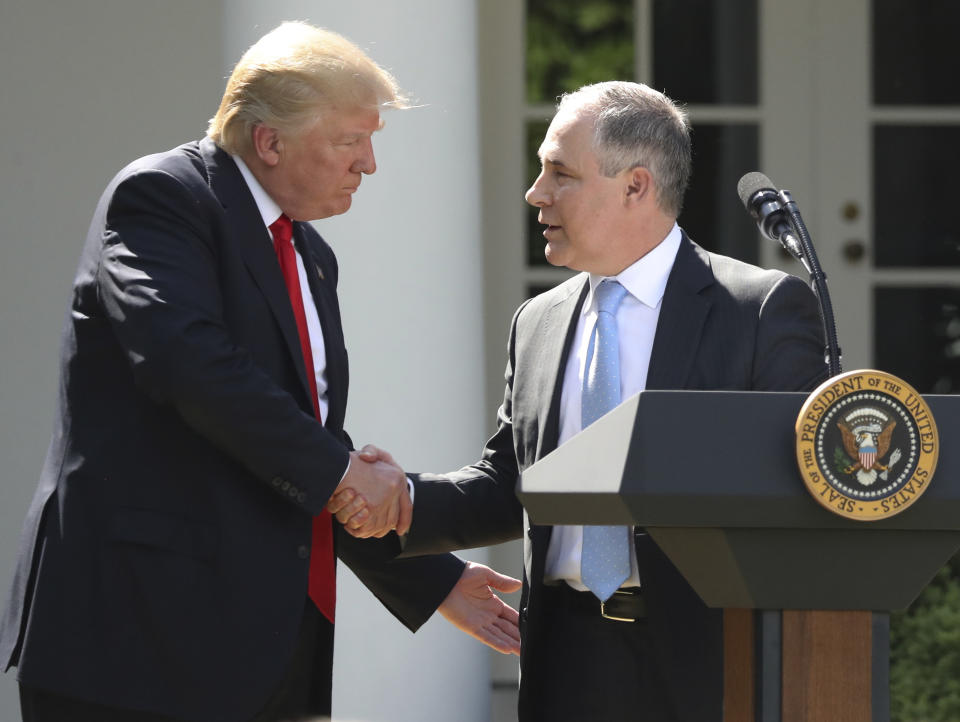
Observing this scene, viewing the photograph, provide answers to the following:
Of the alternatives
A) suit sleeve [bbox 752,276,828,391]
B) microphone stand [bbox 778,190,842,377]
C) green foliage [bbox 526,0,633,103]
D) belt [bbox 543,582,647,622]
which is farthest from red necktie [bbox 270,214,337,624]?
green foliage [bbox 526,0,633,103]

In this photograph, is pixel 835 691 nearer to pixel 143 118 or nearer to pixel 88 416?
pixel 88 416

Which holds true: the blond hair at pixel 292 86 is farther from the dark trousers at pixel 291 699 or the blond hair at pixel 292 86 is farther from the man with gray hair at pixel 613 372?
the dark trousers at pixel 291 699

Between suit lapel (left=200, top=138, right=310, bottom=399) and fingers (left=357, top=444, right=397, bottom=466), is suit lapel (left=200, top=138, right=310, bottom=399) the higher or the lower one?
the higher one

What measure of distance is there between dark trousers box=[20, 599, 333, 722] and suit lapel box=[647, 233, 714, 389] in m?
0.79

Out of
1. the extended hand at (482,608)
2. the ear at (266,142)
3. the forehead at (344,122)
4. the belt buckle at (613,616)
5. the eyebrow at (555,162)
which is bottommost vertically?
the extended hand at (482,608)

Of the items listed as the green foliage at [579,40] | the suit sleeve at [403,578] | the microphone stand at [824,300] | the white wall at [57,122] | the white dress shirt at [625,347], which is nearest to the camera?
the microphone stand at [824,300]

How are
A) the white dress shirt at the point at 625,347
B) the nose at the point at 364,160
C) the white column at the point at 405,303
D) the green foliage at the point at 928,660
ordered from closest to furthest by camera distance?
the white dress shirt at the point at 625,347 → the nose at the point at 364,160 → the white column at the point at 405,303 → the green foliage at the point at 928,660

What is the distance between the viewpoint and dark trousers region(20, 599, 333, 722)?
2377 mm

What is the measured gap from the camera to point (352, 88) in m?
2.72

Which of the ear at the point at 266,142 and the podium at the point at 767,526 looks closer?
the podium at the point at 767,526

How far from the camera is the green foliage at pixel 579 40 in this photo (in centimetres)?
562

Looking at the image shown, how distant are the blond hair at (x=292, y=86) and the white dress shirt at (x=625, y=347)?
2.01ft

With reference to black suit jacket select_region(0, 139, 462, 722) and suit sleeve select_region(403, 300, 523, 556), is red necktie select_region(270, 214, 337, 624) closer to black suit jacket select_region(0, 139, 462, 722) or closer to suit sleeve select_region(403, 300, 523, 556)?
black suit jacket select_region(0, 139, 462, 722)

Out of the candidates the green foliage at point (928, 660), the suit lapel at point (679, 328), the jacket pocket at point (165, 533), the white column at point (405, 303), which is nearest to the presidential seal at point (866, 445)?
the suit lapel at point (679, 328)
